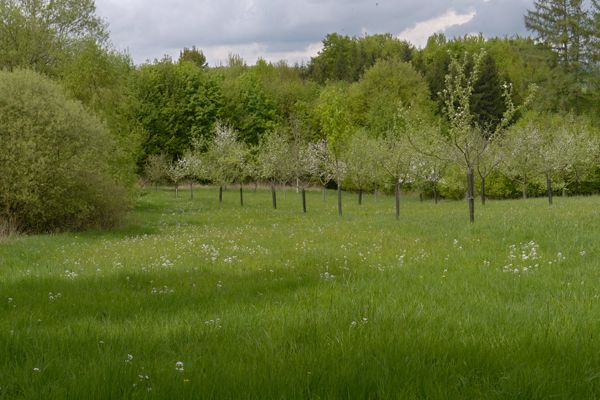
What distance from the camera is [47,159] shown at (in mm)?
23703

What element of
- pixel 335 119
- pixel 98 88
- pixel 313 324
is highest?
pixel 98 88

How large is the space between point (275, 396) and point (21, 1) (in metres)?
43.5

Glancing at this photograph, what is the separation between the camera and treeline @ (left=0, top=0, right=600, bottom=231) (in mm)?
26875

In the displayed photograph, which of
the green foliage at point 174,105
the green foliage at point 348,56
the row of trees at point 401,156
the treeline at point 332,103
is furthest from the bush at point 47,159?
the green foliage at point 348,56

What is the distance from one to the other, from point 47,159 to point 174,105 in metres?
53.7

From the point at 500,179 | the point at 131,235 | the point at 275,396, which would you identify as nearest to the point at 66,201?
the point at 131,235

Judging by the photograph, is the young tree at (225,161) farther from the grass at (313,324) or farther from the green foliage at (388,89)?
the grass at (313,324)

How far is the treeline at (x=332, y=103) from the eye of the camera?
26875 millimetres

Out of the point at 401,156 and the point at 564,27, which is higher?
the point at 564,27

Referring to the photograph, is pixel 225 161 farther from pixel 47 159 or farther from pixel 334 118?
pixel 47 159

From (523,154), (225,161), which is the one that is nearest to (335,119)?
(523,154)

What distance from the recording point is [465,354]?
4.86m

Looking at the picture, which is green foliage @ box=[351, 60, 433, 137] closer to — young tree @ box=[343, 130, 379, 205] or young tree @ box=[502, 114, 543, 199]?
young tree @ box=[343, 130, 379, 205]

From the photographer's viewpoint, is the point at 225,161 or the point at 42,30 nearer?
the point at 42,30
